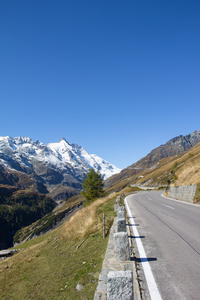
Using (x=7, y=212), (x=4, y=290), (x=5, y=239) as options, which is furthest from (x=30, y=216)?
(x=4, y=290)

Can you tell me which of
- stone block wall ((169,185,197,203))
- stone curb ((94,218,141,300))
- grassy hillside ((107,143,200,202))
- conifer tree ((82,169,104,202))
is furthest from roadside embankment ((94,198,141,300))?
conifer tree ((82,169,104,202))

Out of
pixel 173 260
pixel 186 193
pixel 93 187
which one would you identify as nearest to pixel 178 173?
pixel 186 193

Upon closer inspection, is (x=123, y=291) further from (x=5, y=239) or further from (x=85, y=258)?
(x=5, y=239)

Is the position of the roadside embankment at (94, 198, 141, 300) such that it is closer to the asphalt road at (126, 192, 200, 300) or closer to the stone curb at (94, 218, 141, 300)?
the stone curb at (94, 218, 141, 300)

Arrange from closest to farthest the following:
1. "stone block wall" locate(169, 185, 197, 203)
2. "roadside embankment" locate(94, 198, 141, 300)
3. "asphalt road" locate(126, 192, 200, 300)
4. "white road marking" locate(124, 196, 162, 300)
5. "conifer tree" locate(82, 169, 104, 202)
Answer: "roadside embankment" locate(94, 198, 141, 300)
"white road marking" locate(124, 196, 162, 300)
"asphalt road" locate(126, 192, 200, 300)
"stone block wall" locate(169, 185, 197, 203)
"conifer tree" locate(82, 169, 104, 202)

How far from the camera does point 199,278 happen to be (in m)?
4.12

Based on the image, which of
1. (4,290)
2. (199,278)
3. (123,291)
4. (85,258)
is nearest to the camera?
(123,291)

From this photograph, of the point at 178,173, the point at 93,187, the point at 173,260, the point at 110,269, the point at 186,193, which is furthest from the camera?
the point at 93,187

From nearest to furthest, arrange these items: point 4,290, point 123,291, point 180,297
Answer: point 123,291 < point 180,297 < point 4,290

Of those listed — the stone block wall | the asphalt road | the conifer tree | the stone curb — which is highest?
the conifer tree

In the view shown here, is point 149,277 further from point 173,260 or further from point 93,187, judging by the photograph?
point 93,187

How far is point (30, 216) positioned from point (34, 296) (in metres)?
211

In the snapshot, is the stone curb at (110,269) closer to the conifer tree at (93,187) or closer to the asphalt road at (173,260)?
the asphalt road at (173,260)

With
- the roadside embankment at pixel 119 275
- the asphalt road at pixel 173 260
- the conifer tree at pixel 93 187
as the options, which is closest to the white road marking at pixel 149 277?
the asphalt road at pixel 173 260
